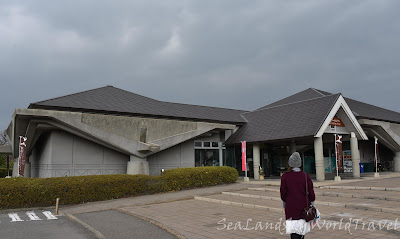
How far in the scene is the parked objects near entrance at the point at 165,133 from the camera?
17.7m

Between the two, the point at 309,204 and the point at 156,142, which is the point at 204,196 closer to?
the point at 156,142

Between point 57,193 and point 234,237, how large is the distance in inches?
372

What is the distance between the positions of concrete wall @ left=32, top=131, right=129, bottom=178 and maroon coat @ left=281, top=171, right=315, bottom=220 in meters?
15.6

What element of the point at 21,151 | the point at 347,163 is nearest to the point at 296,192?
the point at 21,151

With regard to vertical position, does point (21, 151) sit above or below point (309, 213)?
above

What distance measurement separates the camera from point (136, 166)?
60.0 ft

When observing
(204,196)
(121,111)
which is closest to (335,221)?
(204,196)

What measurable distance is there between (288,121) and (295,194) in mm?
17137

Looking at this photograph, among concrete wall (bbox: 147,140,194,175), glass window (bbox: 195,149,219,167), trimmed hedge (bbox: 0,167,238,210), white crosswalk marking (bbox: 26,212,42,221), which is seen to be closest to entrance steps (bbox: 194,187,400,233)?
trimmed hedge (bbox: 0,167,238,210)

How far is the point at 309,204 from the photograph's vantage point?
503 cm

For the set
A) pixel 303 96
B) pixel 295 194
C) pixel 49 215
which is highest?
pixel 303 96

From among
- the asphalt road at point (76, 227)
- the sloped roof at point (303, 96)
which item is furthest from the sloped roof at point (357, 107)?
the asphalt road at point (76, 227)

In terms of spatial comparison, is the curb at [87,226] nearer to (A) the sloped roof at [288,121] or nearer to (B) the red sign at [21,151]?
(B) the red sign at [21,151]

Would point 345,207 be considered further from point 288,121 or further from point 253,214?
point 288,121
